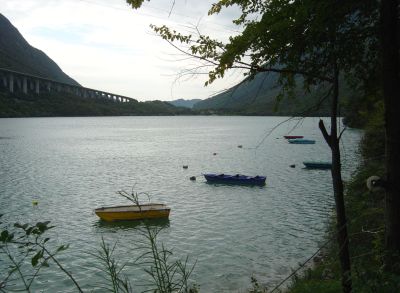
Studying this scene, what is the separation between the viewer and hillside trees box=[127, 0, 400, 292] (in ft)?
22.7

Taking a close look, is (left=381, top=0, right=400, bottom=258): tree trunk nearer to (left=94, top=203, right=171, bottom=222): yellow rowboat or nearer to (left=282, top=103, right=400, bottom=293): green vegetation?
(left=282, top=103, right=400, bottom=293): green vegetation

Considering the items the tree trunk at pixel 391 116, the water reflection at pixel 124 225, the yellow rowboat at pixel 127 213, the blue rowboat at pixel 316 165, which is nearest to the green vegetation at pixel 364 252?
the tree trunk at pixel 391 116

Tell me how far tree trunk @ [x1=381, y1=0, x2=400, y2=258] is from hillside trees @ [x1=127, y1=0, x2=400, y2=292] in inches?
1.0

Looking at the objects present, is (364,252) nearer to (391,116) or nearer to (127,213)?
(391,116)

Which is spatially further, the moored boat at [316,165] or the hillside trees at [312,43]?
the moored boat at [316,165]

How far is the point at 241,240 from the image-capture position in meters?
25.8

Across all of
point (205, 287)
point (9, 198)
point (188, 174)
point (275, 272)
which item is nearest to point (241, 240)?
point (275, 272)

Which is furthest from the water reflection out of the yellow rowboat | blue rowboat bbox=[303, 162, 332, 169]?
blue rowboat bbox=[303, 162, 332, 169]

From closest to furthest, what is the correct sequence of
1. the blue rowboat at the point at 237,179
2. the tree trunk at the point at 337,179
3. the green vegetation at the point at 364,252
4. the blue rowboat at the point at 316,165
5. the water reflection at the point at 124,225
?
1. the green vegetation at the point at 364,252
2. the tree trunk at the point at 337,179
3. the water reflection at the point at 124,225
4. the blue rowboat at the point at 237,179
5. the blue rowboat at the point at 316,165

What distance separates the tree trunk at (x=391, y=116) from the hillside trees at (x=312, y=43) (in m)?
0.03

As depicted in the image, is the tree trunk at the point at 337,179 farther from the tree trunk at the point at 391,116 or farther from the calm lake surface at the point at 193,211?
the tree trunk at the point at 391,116

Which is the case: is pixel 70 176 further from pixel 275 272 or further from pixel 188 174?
pixel 275 272

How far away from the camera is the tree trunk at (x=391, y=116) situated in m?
7.18

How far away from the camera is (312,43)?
25.5 ft
